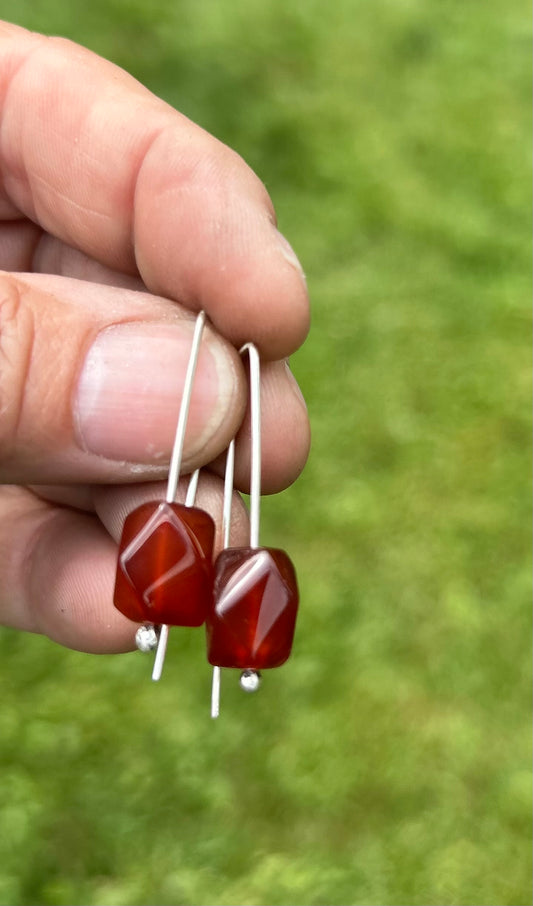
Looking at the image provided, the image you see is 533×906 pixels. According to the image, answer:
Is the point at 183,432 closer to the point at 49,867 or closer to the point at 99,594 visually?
the point at 99,594

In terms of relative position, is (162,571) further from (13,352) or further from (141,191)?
(141,191)

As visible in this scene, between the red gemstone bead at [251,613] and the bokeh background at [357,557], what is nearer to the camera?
the red gemstone bead at [251,613]

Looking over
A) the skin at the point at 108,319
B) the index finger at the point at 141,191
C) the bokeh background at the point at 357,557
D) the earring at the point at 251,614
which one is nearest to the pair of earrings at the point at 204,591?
the earring at the point at 251,614

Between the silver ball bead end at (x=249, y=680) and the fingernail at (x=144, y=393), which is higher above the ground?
the fingernail at (x=144, y=393)

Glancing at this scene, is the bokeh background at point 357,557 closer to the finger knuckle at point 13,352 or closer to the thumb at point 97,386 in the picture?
the thumb at point 97,386

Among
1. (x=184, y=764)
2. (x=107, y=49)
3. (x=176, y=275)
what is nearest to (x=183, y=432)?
(x=176, y=275)
